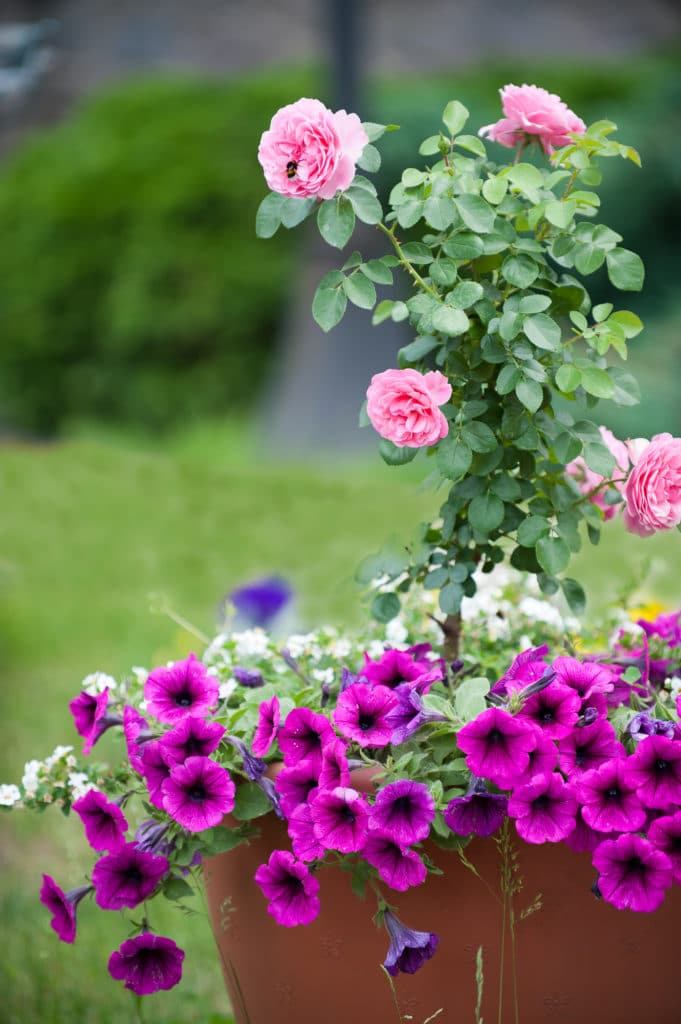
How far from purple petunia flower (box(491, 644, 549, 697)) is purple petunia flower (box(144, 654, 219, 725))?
0.29m

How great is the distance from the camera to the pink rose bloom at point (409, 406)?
114 cm

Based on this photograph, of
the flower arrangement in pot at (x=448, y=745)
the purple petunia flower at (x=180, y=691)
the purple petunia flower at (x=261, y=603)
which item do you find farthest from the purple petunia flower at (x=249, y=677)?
the purple petunia flower at (x=261, y=603)

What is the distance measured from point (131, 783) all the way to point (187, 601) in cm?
221

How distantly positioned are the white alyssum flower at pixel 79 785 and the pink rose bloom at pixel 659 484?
24.9 inches

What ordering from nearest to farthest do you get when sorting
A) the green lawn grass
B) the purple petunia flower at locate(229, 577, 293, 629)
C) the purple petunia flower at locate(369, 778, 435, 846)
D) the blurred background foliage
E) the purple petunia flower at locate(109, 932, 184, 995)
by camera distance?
1. the purple petunia flower at locate(369, 778, 435, 846)
2. the purple petunia flower at locate(109, 932, 184, 995)
3. the green lawn grass
4. the purple petunia flower at locate(229, 577, 293, 629)
5. the blurred background foliage

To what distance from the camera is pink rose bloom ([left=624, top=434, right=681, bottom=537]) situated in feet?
3.81

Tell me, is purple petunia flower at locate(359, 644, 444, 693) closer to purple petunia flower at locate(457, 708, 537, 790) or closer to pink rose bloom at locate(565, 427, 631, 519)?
purple petunia flower at locate(457, 708, 537, 790)

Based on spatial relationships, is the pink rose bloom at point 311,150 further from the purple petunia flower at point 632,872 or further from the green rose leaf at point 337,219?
the purple petunia flower at point 632,872

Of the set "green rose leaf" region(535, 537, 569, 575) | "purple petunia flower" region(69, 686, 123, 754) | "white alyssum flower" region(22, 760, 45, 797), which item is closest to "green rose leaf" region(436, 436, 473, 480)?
"green rose leaf" region(535, 537, 569, 575)

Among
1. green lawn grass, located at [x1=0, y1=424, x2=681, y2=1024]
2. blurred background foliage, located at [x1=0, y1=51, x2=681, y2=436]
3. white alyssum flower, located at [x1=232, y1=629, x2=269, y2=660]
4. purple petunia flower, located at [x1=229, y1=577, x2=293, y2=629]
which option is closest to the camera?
white alyssum flower, located at [x1=232, y1=629, x2=269, y2=660]

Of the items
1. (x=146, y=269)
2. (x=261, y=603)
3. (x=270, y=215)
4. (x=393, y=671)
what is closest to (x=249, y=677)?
(x=393, y=671)

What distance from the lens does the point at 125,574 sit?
3.71 metres

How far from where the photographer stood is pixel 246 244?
18.7 ft

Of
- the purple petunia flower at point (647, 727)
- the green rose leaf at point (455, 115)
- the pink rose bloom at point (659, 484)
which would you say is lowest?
the purple petunia flower at point (647, 727)
